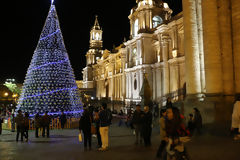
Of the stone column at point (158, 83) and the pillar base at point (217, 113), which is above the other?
the stone column at point (158, 83)

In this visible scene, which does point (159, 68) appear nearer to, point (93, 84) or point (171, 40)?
point (171, 40)

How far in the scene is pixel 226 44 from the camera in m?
11.4

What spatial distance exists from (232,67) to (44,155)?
10.8 metres

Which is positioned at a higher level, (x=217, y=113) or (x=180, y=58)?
(x=180, y=58)

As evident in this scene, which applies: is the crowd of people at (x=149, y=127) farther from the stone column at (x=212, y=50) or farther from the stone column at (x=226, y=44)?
the stone column at (x=226, y=44)

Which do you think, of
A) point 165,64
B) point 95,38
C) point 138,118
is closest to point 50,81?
point 138,118

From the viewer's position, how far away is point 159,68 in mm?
31625

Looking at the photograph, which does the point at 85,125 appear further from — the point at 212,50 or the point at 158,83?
the point at 158,83

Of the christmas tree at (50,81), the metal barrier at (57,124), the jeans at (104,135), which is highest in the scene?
the christmas tree at (50,81)

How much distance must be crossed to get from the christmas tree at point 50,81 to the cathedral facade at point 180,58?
286 inches

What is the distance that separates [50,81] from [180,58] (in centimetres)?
1791

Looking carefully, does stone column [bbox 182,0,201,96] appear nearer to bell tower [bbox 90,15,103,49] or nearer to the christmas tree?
the christmas tree

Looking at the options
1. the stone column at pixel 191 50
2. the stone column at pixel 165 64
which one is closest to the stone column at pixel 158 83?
the stone column at pixel 165 64

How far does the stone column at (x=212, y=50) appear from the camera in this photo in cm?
1109
